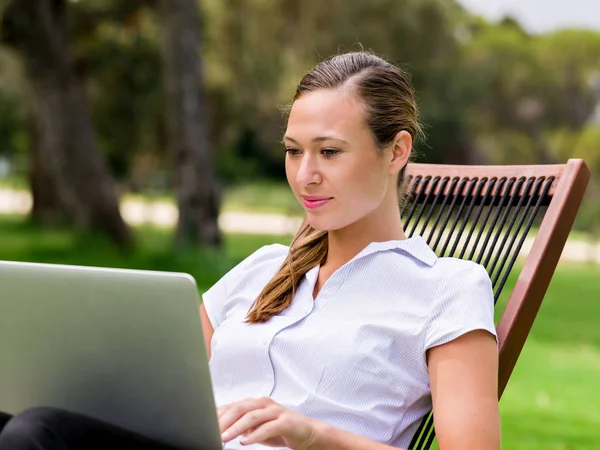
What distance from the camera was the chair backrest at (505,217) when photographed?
2342 mm

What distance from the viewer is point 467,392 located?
75.1 inches

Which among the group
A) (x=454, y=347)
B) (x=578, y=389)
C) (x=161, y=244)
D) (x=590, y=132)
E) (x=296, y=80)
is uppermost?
(x=296, y=80)

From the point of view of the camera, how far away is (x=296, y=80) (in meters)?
2.34

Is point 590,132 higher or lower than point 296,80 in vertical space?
lower

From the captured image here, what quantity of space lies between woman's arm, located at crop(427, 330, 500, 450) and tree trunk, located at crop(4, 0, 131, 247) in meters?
11.6

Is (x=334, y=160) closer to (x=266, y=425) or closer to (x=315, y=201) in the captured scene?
(x=315, y=201)

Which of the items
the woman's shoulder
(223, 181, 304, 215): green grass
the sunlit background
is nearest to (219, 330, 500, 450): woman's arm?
the woman's shoulder

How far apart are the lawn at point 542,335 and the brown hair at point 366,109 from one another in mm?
316

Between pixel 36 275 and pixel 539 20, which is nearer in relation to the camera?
pixel 36 275

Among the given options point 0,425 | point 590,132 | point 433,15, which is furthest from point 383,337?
point 590,132

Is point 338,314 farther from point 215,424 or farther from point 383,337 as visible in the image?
point 215,424

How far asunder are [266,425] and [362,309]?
41 centimetres

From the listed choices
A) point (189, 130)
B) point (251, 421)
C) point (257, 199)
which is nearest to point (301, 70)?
point (189, 130)

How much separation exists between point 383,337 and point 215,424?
0.42 meters
